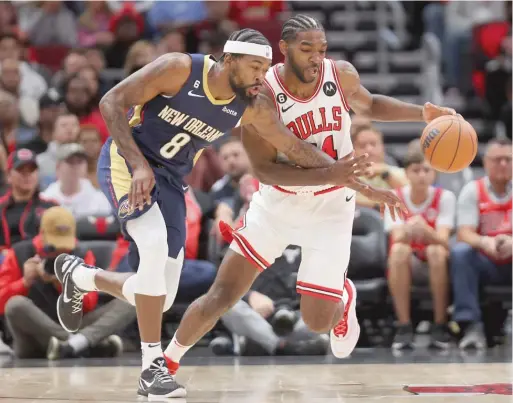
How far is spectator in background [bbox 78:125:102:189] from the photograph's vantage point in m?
9.32

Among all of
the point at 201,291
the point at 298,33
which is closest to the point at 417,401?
the point at 298,33

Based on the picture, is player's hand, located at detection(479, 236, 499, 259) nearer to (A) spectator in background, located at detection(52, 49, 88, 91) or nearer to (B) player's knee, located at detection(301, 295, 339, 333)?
(B) player's knee, located at detection(301, 295, 339, 333)

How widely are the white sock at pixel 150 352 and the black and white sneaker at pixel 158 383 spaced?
18 mm

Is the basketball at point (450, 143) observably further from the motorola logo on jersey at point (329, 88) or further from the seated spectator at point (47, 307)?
the seated spectator at point (47, 307)

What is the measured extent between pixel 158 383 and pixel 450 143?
1.99m

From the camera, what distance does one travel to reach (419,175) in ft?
27.3

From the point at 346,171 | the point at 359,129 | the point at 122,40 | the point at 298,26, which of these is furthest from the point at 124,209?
the point at 122,40

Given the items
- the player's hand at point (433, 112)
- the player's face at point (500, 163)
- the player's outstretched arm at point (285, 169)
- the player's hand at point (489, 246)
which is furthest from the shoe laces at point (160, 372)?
the player's face at point (500, 163)

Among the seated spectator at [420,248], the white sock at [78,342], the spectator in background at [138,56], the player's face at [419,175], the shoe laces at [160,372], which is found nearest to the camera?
the shoe laces at [160,372]

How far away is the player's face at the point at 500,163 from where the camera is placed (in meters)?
8.37

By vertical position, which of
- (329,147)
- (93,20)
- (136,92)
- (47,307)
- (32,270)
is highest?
(93,20)

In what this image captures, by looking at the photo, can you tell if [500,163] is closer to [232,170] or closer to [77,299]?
[232,170]

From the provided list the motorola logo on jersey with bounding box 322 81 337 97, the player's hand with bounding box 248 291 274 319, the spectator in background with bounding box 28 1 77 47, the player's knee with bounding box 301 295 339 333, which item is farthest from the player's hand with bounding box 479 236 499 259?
the spectator in background with bounding box 28 1 77 47

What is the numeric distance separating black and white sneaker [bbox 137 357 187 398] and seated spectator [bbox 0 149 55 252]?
317 cm
